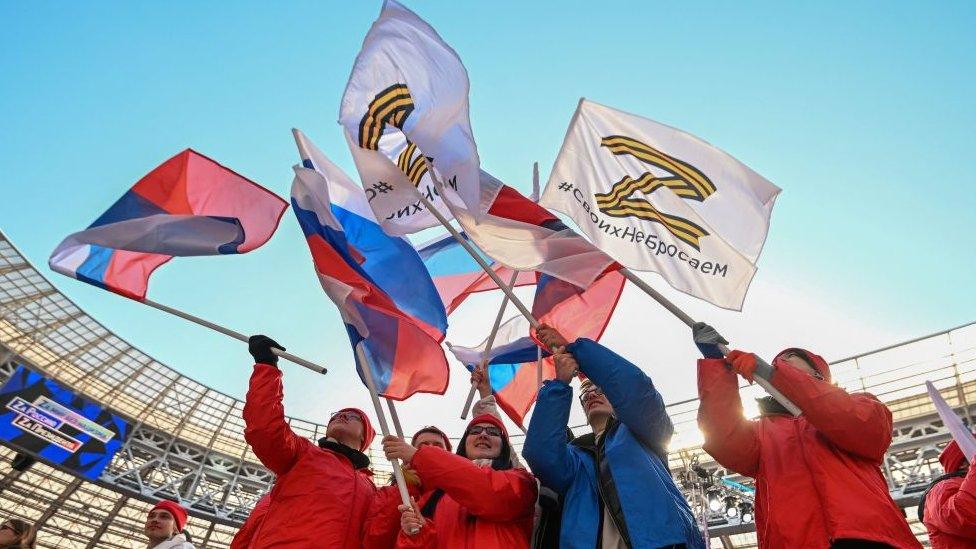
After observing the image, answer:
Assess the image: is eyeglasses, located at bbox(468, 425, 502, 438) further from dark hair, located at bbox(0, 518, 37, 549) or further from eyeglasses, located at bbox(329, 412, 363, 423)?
dark hair, located at bbox(0, 518, 37, 549)

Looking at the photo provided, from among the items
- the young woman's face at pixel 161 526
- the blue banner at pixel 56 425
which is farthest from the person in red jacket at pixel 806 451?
the blue banner at pixel 56 425

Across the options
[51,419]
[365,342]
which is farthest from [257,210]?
[51,419]

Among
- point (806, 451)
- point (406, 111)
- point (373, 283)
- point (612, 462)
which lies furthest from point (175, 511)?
point (806, 451)

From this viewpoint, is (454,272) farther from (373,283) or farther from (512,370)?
(373,283)

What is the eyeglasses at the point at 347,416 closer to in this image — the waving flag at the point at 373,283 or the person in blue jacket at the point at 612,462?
the waving flag at the point at 373,283

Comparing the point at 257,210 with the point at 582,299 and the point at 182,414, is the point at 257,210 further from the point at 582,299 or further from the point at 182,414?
the point at 182,414

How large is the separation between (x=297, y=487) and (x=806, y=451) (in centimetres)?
226

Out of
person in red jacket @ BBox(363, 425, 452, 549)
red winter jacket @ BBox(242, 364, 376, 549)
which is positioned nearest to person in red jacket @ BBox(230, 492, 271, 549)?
red winter jacket @ BBox(242, 364, 376, 549)

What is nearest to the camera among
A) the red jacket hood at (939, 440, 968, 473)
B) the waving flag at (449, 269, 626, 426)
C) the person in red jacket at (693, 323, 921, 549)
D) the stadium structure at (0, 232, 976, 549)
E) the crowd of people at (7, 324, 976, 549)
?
the person in red jacket at (693, 323, 921, 549)

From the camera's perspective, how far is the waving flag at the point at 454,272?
552cm

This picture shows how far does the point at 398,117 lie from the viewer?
151 inches

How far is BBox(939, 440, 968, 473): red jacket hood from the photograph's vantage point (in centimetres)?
345

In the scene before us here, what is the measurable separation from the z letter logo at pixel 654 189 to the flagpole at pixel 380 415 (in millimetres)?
1631

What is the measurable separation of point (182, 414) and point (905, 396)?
17.8 meters
